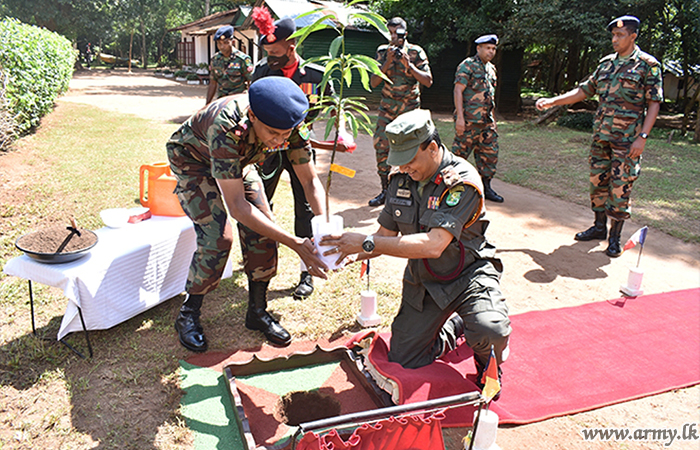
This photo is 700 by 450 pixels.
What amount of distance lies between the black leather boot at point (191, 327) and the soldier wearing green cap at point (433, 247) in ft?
4.05

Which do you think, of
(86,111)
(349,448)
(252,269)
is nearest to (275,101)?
(252,269)

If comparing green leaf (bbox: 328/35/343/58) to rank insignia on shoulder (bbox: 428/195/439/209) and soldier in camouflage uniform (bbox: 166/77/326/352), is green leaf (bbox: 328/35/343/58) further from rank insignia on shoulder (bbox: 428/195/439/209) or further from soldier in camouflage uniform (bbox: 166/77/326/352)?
rank insignia on shoulder (bbox: 428/195/439/209)

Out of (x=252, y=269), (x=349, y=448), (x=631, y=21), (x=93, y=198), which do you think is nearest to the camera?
(x=349, y=448)

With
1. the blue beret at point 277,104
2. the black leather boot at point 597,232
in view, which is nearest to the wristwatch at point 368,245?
the blue beret at point 277,104

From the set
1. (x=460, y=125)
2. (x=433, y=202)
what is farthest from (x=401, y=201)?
(x=460, y=125)

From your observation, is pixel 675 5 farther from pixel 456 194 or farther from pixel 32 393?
pixel 32 393

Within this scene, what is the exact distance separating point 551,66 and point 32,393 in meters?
28.6

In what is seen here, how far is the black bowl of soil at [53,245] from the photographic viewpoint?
3.00 meters

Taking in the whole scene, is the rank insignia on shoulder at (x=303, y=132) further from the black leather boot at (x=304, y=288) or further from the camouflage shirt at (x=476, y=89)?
the camouflage shirt at (x=476, y=89)

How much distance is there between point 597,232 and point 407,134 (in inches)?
161

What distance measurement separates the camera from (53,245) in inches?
122

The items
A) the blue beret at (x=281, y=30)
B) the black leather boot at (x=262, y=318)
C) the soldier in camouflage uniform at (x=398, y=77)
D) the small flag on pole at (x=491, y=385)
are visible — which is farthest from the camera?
the soldier in camouflage uniform at (x=398, y=77)

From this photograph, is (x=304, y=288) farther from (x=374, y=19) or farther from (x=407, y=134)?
(x=374, y=19)

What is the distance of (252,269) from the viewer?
11.3 ft
